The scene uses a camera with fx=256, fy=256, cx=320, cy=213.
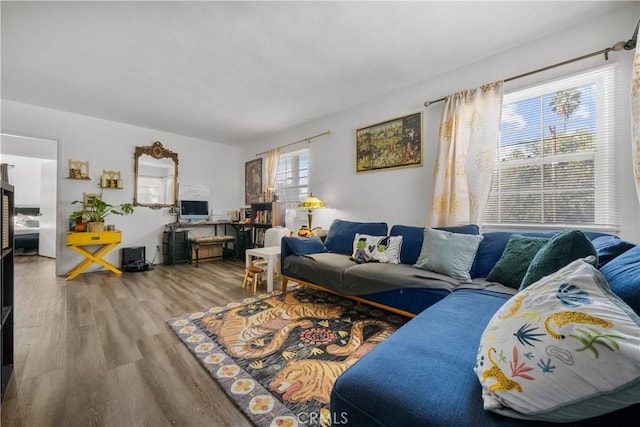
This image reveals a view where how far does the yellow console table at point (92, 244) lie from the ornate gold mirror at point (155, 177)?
0.79 m

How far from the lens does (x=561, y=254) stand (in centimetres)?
133

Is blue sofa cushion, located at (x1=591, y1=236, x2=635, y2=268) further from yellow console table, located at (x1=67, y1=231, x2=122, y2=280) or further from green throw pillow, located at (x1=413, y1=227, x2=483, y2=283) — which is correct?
yellow console table, located at (x1=67, y1=231, x2=122, y2=280)

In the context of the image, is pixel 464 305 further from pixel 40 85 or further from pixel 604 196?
pixel 40 85

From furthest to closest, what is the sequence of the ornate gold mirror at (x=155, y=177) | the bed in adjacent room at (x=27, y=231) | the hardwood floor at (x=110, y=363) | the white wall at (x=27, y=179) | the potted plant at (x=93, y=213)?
the white wall at (x=27, y=179) < the bed in adjacent room at (x=27, y=231) < the ornate gold mirror at (x=155, y=177) < the potted plant at (x=93, y=213) < the hardwood floor at (x=110, y=363)

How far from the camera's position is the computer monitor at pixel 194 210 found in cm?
505

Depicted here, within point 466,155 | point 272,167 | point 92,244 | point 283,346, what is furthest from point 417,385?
point 92,244

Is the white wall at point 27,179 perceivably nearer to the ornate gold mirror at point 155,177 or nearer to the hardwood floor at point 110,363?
the ornate gold mirror at point 155,177

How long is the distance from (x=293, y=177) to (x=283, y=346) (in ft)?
10.8

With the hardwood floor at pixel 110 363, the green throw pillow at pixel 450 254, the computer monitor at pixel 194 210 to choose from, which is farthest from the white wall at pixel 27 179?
the green throw pillow at pixel 450 254

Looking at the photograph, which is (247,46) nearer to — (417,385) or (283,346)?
(283,346)

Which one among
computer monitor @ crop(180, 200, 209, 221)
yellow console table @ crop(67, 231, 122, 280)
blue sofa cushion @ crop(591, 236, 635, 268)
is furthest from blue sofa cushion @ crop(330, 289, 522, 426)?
computer monitor @ crop(180, 200, 209, 221)

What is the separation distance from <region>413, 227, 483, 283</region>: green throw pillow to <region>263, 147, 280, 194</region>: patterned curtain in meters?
3.33

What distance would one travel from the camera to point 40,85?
120 inches

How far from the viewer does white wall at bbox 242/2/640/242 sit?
6.32 ft
